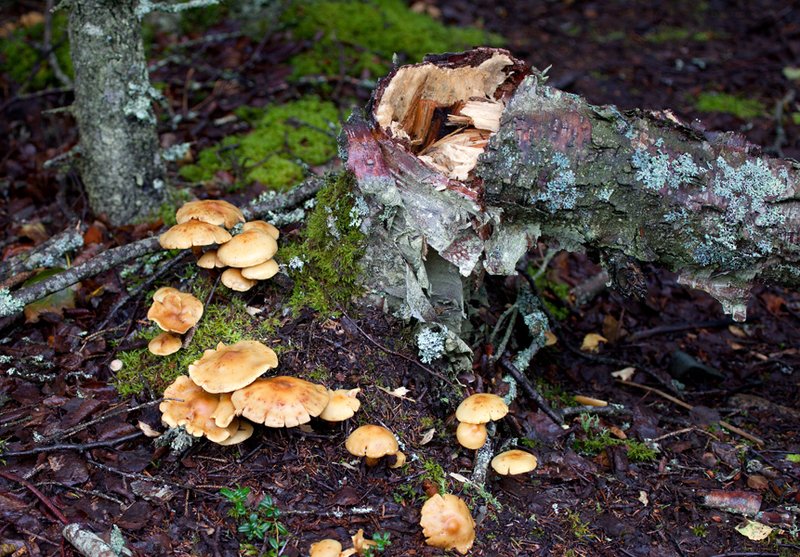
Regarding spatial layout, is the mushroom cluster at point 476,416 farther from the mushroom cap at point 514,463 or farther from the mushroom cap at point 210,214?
the mushroom cap at point 210,214

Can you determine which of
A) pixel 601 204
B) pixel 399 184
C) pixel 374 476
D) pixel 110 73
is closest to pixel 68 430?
pixel 374 476

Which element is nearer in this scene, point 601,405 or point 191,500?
point 191,500

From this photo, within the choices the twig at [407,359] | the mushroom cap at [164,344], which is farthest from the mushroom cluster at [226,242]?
the twig at [407,359]

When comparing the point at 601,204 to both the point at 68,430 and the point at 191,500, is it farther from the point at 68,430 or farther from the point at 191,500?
the point at 68,430

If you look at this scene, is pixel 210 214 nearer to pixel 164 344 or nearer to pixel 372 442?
pixel 164 344

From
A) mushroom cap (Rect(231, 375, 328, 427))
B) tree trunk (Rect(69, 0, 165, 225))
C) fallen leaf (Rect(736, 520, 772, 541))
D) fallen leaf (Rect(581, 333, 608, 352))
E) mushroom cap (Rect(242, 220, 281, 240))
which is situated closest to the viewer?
mushroom cap (Rect(231, 375, 328, 427))

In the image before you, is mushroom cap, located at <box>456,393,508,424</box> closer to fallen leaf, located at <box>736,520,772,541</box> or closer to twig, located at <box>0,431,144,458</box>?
fallen leaf, located at <box>736,520,772,541</box>

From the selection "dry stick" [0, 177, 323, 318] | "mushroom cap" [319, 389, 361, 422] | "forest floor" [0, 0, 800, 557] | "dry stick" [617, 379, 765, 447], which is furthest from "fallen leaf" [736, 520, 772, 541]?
"dry stick" [0, 177, 323, 318]
